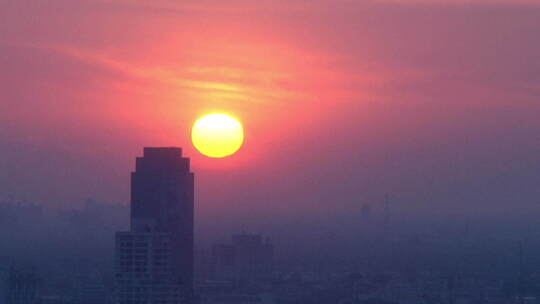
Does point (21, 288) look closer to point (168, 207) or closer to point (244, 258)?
point (168, 207)

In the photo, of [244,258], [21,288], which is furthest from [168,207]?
[244,258]

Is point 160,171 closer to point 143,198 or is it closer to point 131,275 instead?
point 143,198

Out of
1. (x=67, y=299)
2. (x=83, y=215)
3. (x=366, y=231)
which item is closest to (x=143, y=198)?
(x=67, y=299)

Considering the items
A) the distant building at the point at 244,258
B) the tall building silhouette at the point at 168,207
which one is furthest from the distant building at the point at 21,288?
the distant building at the point at 244,258

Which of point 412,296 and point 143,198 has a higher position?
point 143,198

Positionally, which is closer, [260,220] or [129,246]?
[129,246]

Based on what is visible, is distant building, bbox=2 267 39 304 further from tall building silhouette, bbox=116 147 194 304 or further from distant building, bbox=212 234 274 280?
distant building, bbox=212 234 274 280

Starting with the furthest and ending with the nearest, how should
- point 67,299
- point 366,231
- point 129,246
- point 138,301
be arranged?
point 366,231
point 67,299
point 129,246
point 138,301

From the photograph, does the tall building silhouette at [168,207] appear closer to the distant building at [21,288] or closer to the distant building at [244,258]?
the distant building at [21,288]
